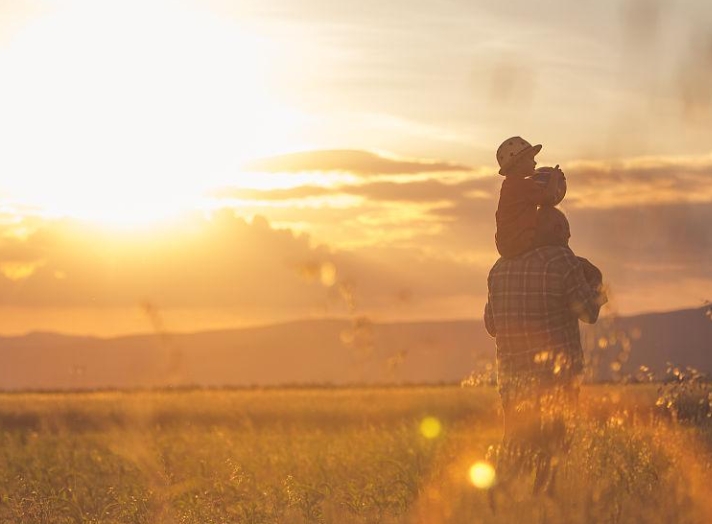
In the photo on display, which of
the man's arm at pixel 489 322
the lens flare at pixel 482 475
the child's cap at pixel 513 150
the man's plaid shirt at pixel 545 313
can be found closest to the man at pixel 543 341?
the man's plaid shirt at pixel 545 313

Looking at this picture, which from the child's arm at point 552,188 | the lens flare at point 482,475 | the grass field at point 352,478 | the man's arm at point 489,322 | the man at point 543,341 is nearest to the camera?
the grass field at point 352,478

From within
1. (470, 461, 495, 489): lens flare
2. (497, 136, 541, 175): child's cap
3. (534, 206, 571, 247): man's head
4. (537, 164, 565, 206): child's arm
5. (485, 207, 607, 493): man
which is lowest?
(470, 461, 495, 489): lens flare

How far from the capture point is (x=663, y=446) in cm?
939

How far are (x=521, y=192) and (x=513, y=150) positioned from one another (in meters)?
0.29

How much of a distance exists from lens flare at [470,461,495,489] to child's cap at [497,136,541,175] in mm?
2069

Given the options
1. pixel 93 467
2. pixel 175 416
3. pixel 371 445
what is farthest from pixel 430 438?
pixel 175 416

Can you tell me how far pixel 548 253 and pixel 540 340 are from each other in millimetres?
587

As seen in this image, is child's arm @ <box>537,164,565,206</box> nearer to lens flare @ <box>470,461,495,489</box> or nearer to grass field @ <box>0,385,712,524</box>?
grass field @ <box>0,385,712,524</box>

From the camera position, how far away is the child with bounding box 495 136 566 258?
7797mm

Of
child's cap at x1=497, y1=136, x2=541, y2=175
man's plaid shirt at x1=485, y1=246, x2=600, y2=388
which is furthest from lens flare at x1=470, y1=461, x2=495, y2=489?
child's cap at x1=497, y1=136, x2=541, y2=175

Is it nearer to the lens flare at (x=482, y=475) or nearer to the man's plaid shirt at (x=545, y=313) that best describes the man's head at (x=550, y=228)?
the man's plaid shirt at (x=545, y=313)

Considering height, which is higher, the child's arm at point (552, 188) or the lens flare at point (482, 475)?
the child's arm at point (552, 188)

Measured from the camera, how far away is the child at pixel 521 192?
25.6ft

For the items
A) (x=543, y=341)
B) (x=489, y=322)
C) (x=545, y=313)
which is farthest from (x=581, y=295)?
(x=489, y=322)
